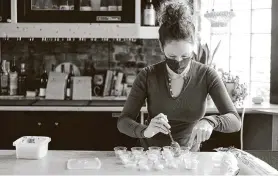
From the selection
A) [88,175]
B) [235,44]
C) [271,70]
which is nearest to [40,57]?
[235,44]

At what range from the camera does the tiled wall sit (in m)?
4.82

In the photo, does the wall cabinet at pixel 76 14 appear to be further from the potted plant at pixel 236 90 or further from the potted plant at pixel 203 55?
the potted plant at pixel 236 90

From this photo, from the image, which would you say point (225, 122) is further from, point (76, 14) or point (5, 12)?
point (5, 12)

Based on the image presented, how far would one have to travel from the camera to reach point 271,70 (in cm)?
464

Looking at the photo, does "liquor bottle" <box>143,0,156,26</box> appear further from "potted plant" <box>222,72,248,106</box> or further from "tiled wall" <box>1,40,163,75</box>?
"potted plant" <box>222,72,248,106</box>

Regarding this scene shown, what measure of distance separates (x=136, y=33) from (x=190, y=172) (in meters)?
2.35

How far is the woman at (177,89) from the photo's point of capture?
102 inches

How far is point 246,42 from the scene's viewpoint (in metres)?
4.80

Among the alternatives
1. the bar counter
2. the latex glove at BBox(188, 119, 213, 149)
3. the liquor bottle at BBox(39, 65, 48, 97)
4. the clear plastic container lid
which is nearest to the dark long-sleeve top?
the latex glove at BBox(188, 119, 213, 149)

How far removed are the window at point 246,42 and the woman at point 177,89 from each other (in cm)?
214

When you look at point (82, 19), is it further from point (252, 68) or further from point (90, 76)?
point (252, 68)

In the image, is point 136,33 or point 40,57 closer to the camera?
point 136,33

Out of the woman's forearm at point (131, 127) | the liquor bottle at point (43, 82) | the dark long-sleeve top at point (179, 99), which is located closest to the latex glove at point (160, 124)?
the woman's forearm at point (131, 127)

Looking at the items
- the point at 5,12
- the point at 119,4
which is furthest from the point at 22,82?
the point at 119,4
